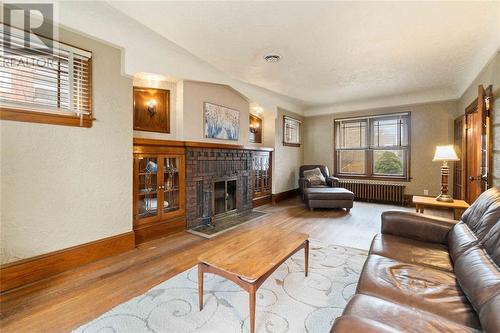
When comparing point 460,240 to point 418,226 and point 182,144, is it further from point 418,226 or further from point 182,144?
point 182,144

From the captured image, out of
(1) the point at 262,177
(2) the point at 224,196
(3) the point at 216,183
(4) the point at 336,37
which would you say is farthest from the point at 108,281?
(1) the point at 262,177

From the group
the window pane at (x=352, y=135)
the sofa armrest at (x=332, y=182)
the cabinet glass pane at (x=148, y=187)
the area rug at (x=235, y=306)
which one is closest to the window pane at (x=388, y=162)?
the window pane at (x=352, y=135)

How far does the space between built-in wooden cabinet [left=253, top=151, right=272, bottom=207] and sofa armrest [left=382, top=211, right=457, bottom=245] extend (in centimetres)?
314

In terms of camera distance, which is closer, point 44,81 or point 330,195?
point 44,81

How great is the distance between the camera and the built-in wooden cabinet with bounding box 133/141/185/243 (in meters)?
2.95

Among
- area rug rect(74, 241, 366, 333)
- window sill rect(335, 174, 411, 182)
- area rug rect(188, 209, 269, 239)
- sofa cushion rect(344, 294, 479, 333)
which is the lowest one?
area rug rect(74, 241, 366, 333)

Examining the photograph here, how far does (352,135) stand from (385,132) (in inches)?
A: 30.3

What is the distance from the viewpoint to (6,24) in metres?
1.89

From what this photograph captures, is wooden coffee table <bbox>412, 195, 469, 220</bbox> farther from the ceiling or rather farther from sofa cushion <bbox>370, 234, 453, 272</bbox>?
the ceiling

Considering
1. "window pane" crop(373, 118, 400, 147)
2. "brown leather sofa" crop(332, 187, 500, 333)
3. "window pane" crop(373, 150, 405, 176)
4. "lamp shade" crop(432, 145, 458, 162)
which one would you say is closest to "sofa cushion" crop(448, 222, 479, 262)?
"brown leather sofa" crop(332, 187, 500, 333)

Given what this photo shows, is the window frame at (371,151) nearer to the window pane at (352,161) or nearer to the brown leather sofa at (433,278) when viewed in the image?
the window pane at (352,161)

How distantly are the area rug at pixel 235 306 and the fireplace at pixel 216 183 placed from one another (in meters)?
1.53

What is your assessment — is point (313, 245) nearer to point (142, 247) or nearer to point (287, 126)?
point (142, 247)

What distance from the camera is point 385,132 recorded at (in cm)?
562
